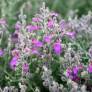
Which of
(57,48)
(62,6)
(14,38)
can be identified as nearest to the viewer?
(57,48)

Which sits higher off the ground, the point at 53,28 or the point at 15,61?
the point at 53,28

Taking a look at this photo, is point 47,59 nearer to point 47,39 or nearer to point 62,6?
point 47,39

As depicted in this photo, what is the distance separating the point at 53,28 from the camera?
208cm

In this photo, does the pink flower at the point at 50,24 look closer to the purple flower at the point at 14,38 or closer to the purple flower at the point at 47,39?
the purple flower at the point at 47,39

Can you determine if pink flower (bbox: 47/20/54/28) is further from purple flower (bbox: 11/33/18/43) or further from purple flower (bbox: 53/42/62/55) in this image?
purple flower (bbox: 11/33/18/43)

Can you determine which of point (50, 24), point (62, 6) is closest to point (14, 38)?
point (50, 24)

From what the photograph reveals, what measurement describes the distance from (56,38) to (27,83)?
1.11ft

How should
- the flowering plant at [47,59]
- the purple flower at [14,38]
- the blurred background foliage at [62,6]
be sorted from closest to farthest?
1. the flowering plant at [47,59]
2. the purple flower at [14,38]
3. the blurred background foliage at [62,6]

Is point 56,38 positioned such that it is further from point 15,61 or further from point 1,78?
point 1,78

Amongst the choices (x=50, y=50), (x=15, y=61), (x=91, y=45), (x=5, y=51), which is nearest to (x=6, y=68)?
(x=5, y=51)

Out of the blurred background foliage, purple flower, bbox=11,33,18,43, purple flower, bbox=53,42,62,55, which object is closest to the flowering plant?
purple flower, bbox=53,42,62,55

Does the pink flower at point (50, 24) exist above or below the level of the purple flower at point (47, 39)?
above

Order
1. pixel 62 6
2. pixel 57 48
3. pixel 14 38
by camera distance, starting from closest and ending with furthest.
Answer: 1. pixel 57 48
2. pixel 14 38
3. pixel 62 6

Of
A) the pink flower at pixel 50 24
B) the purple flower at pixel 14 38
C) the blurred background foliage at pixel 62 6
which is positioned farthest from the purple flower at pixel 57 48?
the blurred background foliage at pixel 62 6
